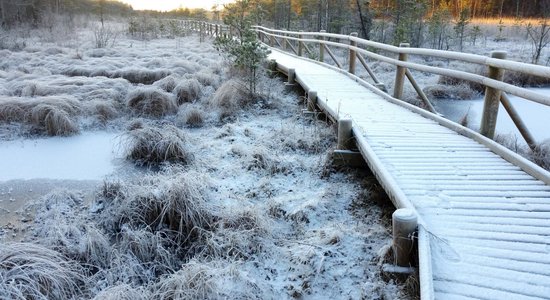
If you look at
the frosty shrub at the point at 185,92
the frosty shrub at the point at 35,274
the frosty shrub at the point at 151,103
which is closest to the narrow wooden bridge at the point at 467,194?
the frosty shrub at the point at 35,274

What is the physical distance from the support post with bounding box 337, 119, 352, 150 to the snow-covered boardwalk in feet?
0.40

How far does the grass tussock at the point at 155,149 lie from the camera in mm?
5703

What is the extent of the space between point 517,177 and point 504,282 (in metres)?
1.44

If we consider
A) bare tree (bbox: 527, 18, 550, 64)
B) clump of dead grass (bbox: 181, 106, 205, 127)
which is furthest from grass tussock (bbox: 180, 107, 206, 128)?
bare tree (bbox: 527, 18, 550, 64)

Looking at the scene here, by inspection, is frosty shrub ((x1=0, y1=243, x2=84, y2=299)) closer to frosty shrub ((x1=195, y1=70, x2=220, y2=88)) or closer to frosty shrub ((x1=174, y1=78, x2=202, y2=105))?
frosty shrub ((x1=174, y1=78, x2=202, y2=105))

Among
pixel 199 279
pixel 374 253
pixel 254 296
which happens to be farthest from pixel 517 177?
pixel 199 279

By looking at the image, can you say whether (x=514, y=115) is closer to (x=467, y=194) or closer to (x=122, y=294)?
(x=467, y=194)

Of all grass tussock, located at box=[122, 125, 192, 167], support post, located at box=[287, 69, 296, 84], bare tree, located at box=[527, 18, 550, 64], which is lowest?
grass tussock, located at box=[122, 125, 192, 167]

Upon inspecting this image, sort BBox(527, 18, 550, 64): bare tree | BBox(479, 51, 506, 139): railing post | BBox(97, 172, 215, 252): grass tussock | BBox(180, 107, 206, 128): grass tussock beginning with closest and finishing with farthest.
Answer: BBox(97, 172, 215, 252): grass tussock
BBox(479, 51, 506, 139): railing post
BBox(180, 107, 206, 128): grass tussock
BBox(527, 18, 550, 64): bare tree

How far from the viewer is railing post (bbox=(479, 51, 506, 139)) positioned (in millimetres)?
4148

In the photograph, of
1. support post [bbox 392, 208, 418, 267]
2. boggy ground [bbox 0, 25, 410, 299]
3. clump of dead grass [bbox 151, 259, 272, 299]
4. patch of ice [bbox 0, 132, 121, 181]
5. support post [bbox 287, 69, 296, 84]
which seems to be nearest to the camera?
support post [bbox 392, 208, 418, 267]

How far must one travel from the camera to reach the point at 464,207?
9.96ft

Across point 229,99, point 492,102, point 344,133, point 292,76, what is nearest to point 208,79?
point 292,76

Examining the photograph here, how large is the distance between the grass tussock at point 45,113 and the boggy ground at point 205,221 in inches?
0.7
